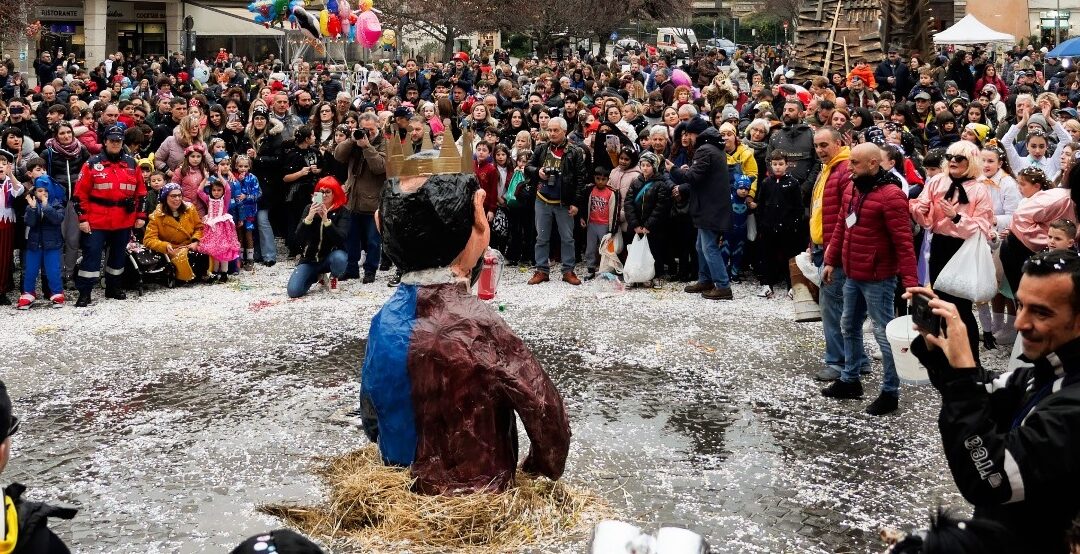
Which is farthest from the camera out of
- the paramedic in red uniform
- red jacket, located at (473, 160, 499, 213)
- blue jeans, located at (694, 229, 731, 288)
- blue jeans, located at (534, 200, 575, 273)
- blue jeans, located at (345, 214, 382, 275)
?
red jacket, located at (473, 160, 499, 213)

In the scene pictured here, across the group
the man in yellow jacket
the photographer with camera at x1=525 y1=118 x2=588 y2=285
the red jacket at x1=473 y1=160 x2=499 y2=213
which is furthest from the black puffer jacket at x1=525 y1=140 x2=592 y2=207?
the man in yellow jacket

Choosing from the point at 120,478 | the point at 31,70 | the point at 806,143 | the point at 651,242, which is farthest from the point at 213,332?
the point at 31,70

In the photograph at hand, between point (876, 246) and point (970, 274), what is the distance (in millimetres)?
A: 891

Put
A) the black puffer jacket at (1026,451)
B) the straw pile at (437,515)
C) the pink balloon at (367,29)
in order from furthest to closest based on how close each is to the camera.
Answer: the pink balloon at (367,29), the straw pile at (437,515), the black puffer jacket at (1026,451)

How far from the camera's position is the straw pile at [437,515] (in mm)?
4801

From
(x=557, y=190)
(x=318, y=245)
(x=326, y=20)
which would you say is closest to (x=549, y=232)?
(x=557, y=190)

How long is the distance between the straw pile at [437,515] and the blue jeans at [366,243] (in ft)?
20.5

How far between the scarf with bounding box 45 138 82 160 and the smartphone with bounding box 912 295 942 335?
9.57 m

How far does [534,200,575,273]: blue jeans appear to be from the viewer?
38.1ft

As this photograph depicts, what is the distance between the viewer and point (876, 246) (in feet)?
23.5

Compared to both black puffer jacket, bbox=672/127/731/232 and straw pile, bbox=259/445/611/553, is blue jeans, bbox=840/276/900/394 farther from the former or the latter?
black puffer jacket, bbox=672/127/731/232

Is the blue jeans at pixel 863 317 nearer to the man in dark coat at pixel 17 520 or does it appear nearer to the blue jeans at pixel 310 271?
the blue jeans at pixel 310 271

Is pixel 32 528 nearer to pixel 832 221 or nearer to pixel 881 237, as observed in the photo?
pixel 881 237

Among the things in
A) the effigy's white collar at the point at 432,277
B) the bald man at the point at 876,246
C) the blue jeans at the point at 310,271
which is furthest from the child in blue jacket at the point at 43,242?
the bald man at the point at 876,246
